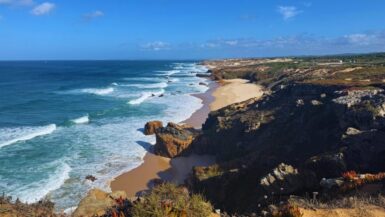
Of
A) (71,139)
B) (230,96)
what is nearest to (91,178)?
(71,139)

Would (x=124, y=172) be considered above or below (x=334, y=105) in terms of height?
below

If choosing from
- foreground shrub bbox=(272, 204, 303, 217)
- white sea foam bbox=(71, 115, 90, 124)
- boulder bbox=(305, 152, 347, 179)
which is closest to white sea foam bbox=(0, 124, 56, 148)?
white sea foam bbox=(71, 115, 90, 124)

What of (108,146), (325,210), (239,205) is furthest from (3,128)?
(325,210)

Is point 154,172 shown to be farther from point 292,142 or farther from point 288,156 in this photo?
point 288,156

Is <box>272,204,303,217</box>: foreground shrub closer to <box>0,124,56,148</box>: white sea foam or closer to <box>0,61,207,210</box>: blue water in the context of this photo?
<box>0,61,207,210</box>: blue water

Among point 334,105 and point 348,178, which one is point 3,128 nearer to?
point 334,105
